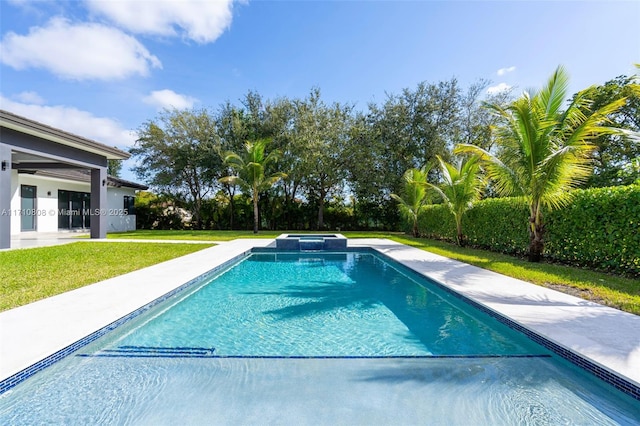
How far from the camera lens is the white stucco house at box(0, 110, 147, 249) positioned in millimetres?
9758

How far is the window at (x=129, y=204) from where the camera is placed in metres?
22.3

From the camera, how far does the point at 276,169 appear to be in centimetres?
2273

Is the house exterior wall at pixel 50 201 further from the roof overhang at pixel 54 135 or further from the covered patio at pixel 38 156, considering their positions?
the roof overhang at pixel 54 135

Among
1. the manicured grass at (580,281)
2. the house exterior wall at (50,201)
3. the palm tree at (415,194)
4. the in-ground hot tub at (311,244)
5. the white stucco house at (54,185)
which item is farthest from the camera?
the palm tree at (415,194)

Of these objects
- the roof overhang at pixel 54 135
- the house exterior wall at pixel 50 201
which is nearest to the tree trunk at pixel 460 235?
the roof overhang at pixel 54 135

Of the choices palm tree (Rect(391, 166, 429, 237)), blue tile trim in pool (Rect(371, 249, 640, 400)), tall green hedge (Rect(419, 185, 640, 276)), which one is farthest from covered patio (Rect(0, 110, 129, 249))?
tall green hedge (Rect(419, 185, 640, 276))

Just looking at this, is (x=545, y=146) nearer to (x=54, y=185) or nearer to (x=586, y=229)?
(x=586, y=229)

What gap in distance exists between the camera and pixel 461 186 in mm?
12094

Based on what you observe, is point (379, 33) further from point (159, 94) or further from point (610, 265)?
point (159, 94)

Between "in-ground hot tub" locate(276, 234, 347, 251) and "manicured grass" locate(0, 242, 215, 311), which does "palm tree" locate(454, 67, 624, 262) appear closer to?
"in-ground hot tub" locate(276, 234, 347, 251)

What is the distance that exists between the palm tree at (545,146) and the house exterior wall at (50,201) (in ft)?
52.8

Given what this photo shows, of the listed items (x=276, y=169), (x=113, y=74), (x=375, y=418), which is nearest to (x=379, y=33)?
(x=276, y=169)

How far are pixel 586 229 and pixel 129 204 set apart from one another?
25.2 m

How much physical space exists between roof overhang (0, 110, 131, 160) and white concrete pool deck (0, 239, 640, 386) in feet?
22.3
